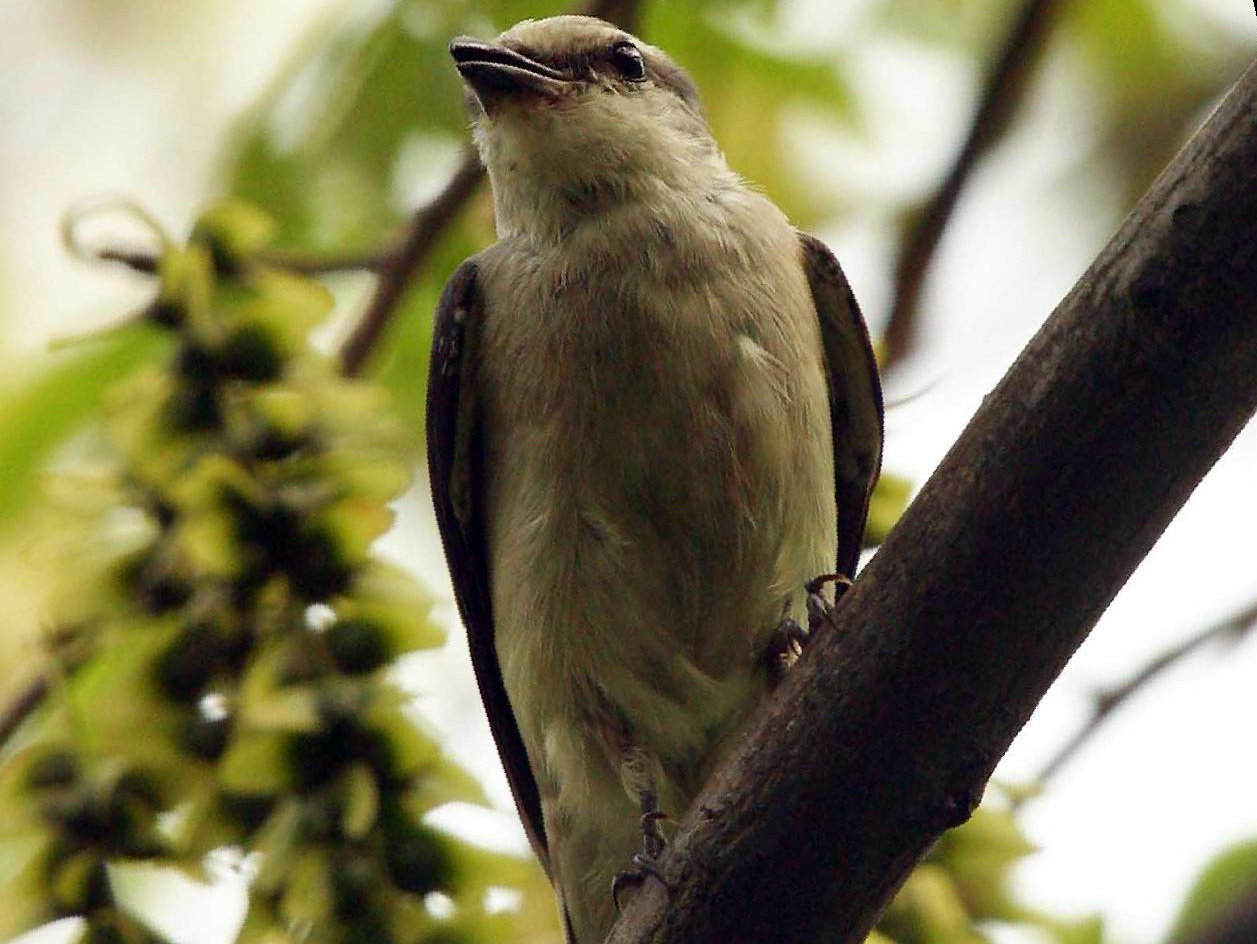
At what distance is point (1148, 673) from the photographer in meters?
4.66

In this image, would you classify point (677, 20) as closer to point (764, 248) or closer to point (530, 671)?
point (764, 248)

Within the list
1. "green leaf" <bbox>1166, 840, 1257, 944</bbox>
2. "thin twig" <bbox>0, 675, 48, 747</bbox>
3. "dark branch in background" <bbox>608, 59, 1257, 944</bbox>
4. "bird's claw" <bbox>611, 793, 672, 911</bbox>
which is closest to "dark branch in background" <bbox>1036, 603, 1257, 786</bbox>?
"green leaf" <bbox>1166, 840, 1257, 944</bbox>

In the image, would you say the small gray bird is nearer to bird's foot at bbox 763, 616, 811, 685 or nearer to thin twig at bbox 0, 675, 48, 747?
A: bird's foot at bbox 763, 616, 811, 685

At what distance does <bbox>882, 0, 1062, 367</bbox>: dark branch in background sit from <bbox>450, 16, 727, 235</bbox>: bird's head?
0.69 m

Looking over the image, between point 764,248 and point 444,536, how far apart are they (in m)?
1.11

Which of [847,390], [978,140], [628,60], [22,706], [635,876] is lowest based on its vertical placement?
[22,706]

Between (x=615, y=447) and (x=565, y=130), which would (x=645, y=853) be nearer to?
(x=615, y=447)

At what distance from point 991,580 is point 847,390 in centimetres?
213

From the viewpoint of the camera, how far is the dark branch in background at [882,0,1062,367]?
490 cm

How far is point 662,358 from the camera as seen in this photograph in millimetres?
4094

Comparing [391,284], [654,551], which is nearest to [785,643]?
[654,551]

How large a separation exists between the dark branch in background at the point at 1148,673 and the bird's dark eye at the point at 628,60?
6.81 feet

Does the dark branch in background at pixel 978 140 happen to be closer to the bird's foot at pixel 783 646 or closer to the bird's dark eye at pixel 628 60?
the bird's dark eye at pixel 628 60

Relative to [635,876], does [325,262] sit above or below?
above
